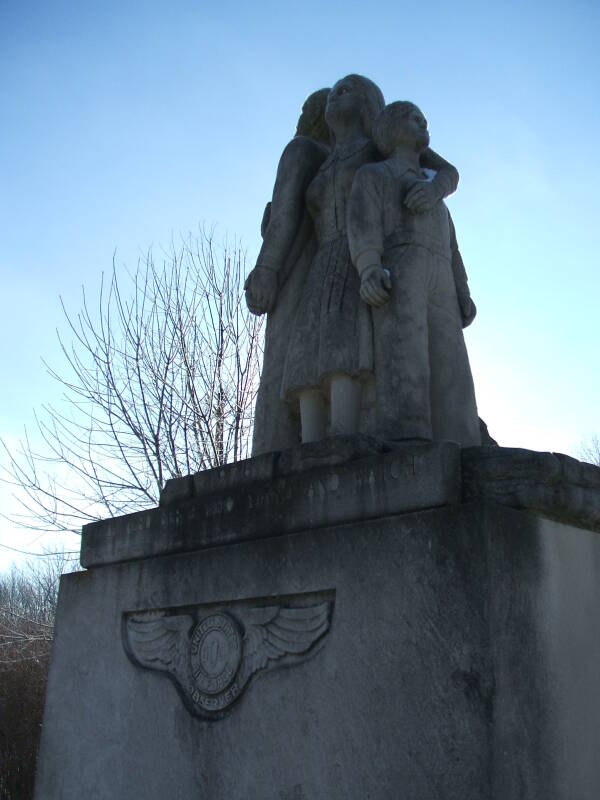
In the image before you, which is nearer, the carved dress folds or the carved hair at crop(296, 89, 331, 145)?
the carved dress folds

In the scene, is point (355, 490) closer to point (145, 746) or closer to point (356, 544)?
point (356, 544)

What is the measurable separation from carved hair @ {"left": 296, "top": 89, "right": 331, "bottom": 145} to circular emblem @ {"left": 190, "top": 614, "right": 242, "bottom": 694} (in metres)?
2.94

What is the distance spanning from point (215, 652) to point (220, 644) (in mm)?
44

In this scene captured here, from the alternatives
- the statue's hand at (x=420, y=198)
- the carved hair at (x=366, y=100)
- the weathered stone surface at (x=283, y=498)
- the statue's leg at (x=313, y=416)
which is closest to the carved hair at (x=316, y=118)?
the carved hair at (x=366, y=100)

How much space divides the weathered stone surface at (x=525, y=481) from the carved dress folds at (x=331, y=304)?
3.38 ft

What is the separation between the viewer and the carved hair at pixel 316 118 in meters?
5.05

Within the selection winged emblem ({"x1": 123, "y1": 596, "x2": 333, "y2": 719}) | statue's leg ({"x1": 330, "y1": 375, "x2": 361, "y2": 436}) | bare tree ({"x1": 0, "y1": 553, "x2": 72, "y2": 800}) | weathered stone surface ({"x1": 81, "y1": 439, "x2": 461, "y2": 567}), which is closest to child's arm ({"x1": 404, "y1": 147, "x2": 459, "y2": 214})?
statue's leg ({"x1": 330, "y1": 375, "x2": 361, "y2": 436})

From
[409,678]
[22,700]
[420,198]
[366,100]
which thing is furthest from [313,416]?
[22,700]

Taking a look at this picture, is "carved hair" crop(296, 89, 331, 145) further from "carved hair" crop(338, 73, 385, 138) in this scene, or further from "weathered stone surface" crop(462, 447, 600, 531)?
"weathered stone surface" crop(462, 447, 600, 531)

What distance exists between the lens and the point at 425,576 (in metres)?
2.77

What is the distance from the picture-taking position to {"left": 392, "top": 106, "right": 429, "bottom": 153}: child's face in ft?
13.9

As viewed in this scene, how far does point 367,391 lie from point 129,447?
7530mm

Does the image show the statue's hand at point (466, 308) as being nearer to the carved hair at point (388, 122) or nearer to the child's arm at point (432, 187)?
the child's arm at point (432, 187)

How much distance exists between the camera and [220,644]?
11.2 feet
